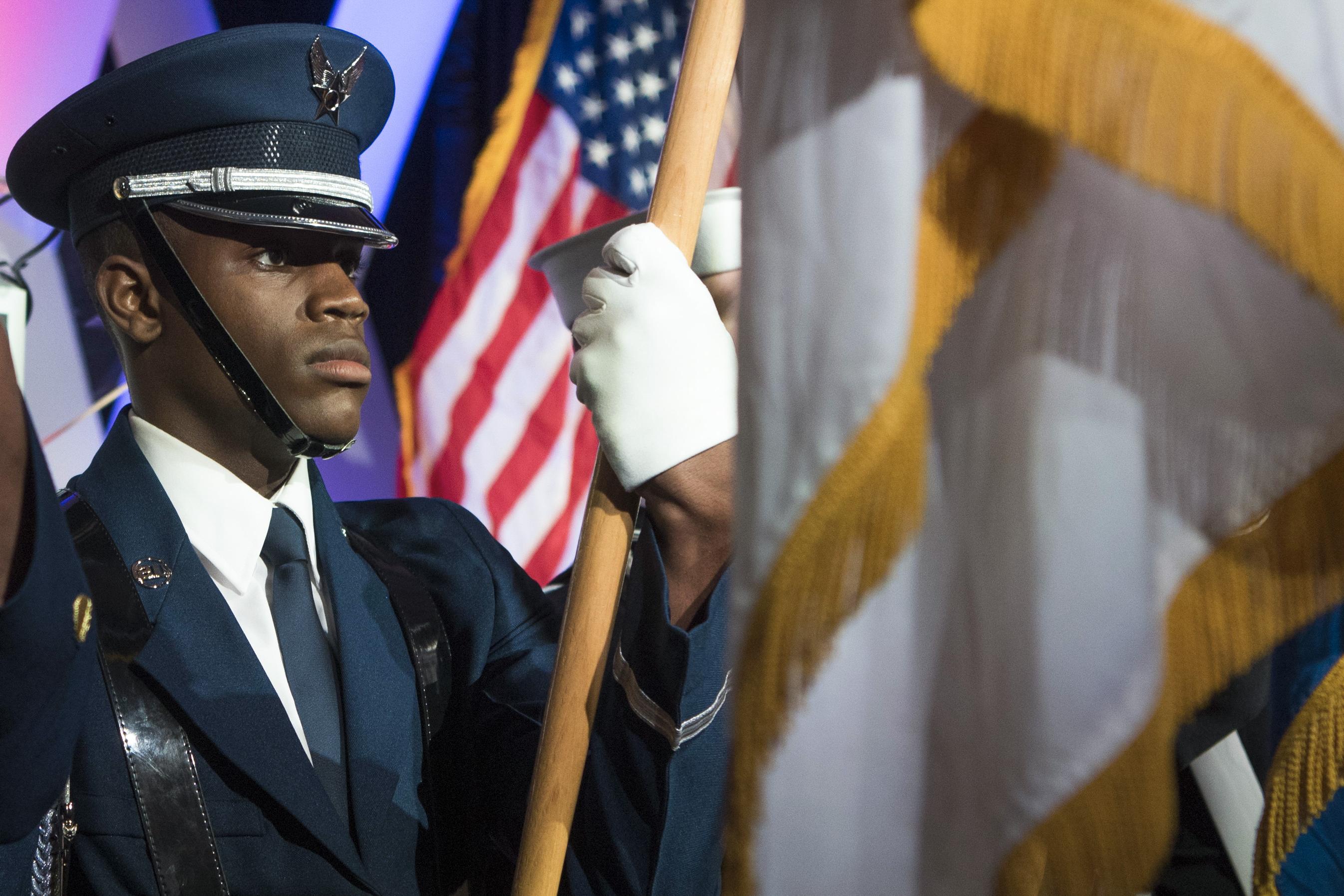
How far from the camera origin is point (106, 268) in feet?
4.13

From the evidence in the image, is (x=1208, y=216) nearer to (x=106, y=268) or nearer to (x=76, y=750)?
(x=76, y=750)

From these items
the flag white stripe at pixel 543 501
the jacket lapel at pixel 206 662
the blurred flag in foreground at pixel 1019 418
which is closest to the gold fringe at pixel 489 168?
the flag white stripe at pixel 543 501

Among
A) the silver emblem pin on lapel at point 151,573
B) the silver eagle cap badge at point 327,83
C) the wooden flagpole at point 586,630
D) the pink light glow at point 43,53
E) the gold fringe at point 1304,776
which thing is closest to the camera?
the gold fringe at point 1304,776

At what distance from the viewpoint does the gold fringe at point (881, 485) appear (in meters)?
0.52

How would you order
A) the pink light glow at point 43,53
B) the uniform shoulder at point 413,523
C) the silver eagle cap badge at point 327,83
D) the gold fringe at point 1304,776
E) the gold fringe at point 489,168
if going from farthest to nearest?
the gold fringe at point 489,168 < the pink light glow at point 43,53 < the uniform shoulder at point 413,523 < the silver eagle cap badge at point 327,83 < the gold fringe at point 1304,776

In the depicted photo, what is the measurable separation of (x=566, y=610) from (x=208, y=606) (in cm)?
45

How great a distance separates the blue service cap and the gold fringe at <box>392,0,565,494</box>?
1.13 m

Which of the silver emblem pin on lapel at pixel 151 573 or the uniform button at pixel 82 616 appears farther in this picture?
the silver emblem pin on lapel at pixel 151 573

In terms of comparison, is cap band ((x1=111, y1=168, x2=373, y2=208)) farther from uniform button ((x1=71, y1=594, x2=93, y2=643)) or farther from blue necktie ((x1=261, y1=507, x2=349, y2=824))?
uniform button ((x1=71, y1=594, x2=93, y2=643))

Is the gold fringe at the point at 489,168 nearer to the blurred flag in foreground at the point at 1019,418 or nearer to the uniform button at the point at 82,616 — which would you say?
the uniform button at the point at 82,616

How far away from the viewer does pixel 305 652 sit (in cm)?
118

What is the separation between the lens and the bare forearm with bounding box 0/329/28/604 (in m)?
0.62

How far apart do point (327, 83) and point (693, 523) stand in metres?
0.84

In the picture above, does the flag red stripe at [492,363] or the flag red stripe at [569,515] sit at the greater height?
the flag red stripe at [492,363]
